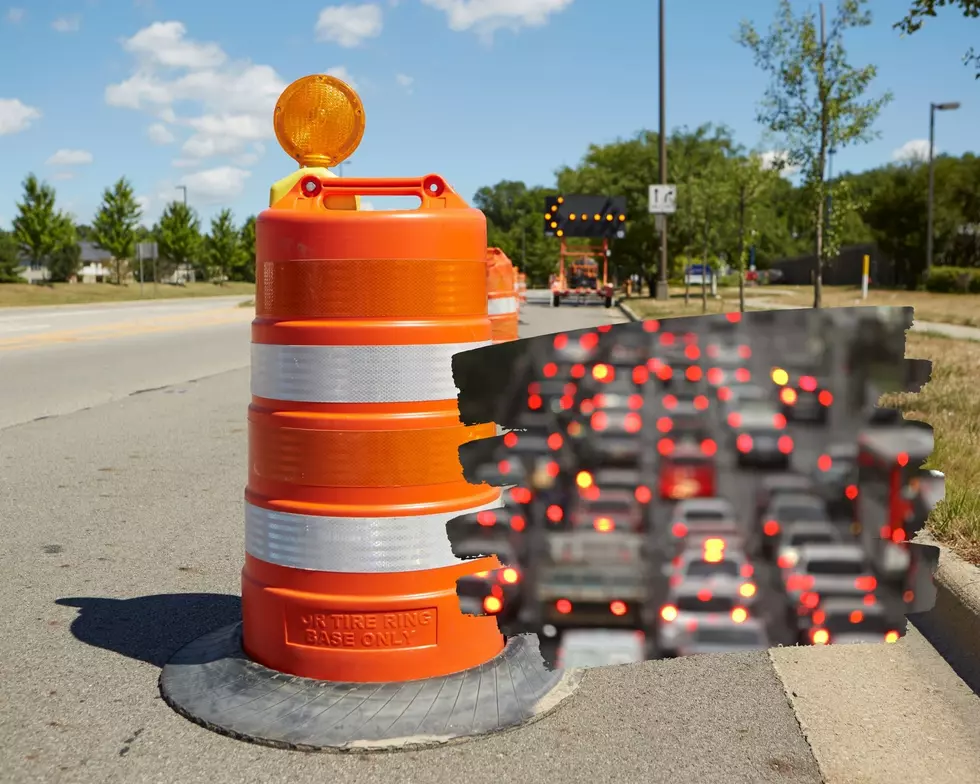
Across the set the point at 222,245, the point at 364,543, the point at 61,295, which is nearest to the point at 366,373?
the point at 364,543

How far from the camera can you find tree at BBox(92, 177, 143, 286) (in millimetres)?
68000

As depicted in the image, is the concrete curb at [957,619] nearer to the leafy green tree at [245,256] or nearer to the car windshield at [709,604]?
the car windshield at [709,604]

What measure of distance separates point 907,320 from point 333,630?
177cm

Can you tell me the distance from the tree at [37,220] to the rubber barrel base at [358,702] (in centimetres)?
6376

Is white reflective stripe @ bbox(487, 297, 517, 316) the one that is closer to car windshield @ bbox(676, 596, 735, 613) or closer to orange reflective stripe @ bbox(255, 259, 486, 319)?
orange reflective stripe @ bbox(255, 259, 486, 319)

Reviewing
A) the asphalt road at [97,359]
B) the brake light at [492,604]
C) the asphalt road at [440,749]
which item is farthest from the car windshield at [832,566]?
the asphalt road at [97,359]

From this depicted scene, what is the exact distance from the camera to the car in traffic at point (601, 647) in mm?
2705

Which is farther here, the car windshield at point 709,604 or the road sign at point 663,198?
the road sign at point 663,198

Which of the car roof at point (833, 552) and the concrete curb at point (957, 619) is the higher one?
the car roof at point (833, 552)

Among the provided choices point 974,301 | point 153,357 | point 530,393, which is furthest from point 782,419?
point 974,301

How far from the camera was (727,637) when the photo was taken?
8.79ft

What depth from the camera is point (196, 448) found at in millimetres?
8156

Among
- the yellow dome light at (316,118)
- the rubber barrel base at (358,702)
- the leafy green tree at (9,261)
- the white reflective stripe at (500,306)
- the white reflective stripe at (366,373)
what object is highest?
the leafy green tree at (9,261)

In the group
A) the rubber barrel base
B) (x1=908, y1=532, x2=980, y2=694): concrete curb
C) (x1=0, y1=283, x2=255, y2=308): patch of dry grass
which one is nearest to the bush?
(x1=0, y1=283, x2=255, y2=308): patch of dry grass
